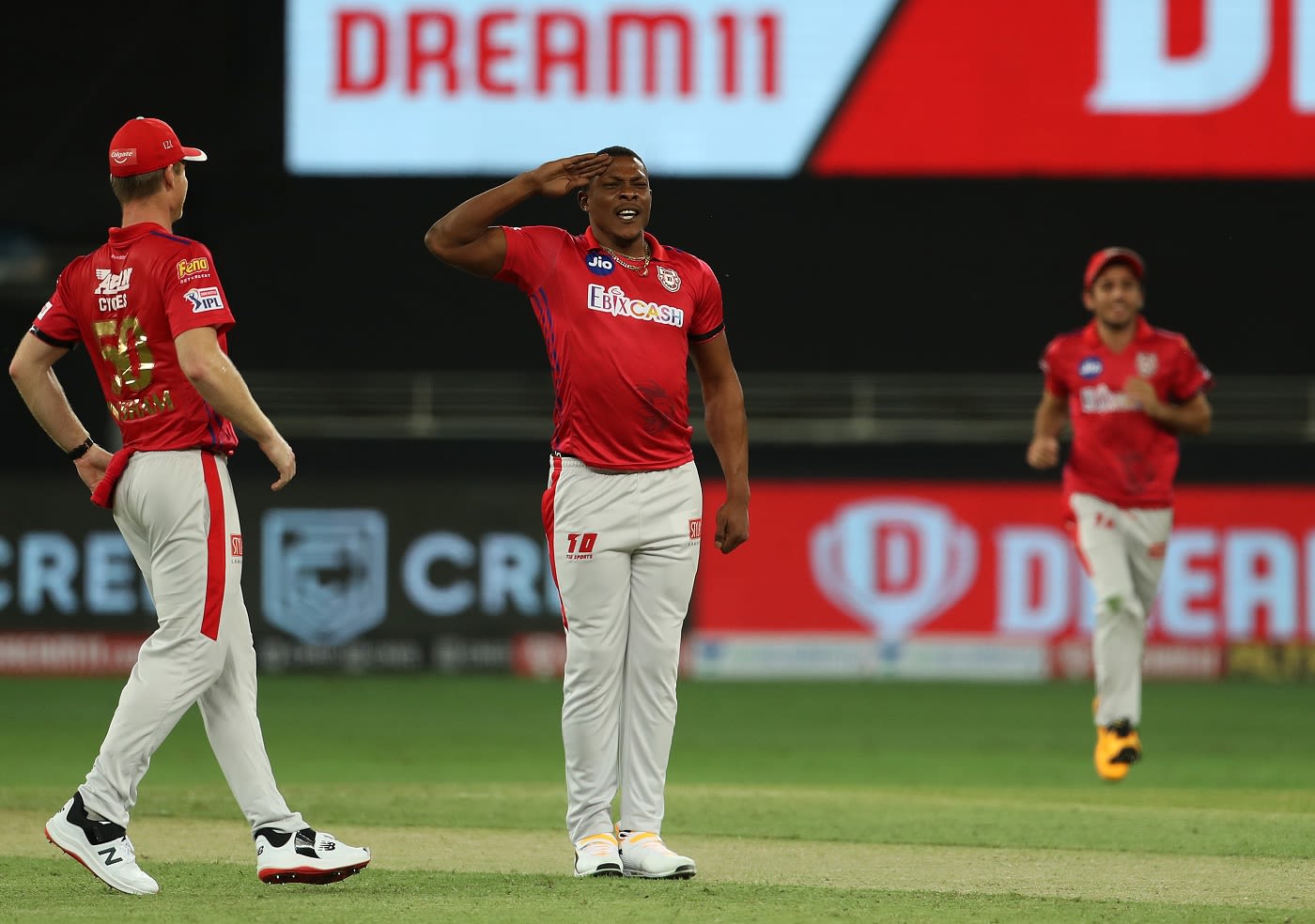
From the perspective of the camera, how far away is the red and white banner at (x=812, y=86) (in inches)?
773

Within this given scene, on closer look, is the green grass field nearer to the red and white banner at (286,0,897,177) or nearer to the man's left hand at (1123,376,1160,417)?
the man's left hand at (1123,376,1160,417)

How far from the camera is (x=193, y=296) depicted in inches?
226

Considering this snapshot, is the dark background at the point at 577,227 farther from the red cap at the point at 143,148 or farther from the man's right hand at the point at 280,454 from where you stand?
the man's right hand at the point at 280,454

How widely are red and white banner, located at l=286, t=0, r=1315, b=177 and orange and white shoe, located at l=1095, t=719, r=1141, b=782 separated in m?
11.3

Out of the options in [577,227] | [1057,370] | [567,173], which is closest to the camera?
[567,173]

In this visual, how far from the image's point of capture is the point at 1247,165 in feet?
65.6

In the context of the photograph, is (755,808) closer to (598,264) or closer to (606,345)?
(606,345)

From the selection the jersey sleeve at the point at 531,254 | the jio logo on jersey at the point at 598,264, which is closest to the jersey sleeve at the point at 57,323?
the jersey sleeve at the point at 531,254

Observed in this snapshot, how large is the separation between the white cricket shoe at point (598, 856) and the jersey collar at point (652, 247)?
182 cm

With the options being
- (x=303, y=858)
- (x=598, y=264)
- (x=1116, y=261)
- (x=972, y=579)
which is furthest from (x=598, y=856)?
(x=972, y=579)

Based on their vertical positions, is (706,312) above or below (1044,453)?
above

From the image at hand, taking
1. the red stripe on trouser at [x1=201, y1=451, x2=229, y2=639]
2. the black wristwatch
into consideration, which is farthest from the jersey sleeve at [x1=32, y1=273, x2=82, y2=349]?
the red stripe on trouser at [x1=201, y1=451, x2=229, y2=639]

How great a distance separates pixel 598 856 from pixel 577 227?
14.6 metres

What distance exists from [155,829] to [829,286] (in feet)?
47.6
